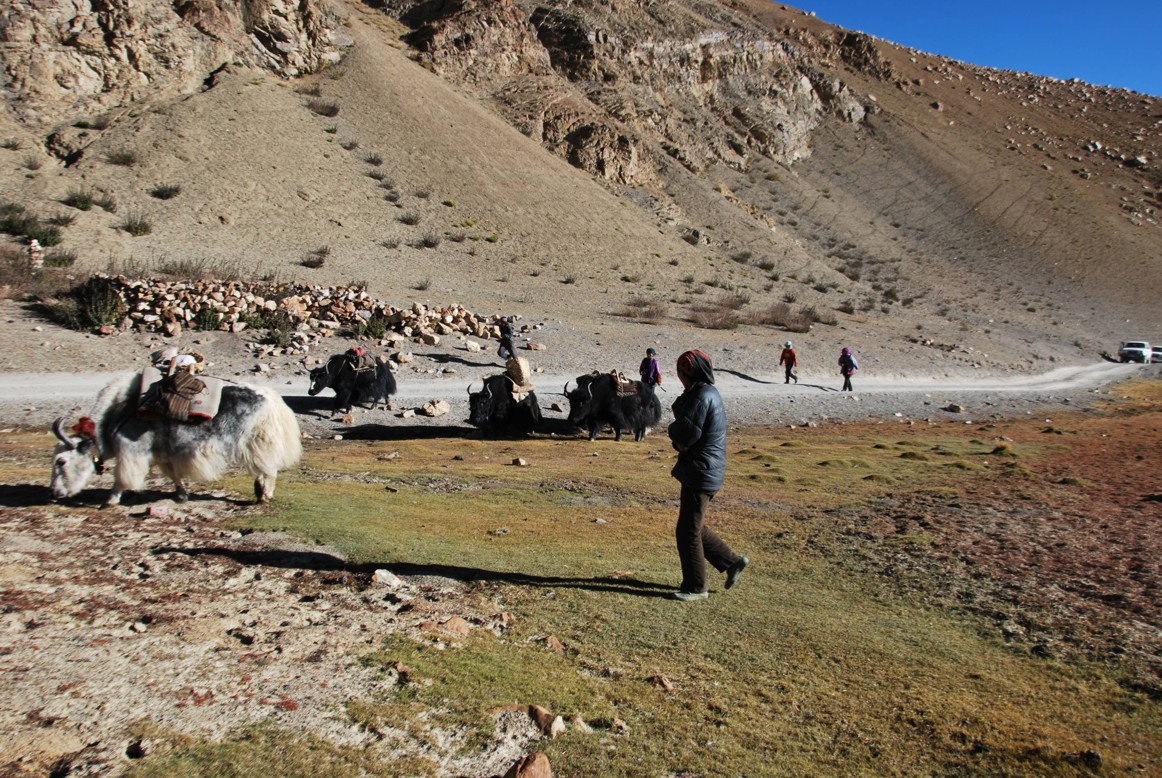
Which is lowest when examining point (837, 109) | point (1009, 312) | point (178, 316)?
point (178, 316)

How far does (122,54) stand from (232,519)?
38.4 metres

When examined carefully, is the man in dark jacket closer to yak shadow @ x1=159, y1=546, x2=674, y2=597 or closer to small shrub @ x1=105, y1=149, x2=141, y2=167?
yak shadow @ x1=159, y1=546, x2=674, y2=597

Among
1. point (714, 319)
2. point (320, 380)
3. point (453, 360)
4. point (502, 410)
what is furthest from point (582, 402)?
point (714, 319)

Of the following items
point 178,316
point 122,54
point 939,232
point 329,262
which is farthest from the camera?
point 939,232

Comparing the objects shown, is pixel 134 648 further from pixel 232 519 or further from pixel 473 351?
pixel 473 351

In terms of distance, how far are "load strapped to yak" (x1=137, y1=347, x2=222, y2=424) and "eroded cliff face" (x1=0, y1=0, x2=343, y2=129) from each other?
34.2m

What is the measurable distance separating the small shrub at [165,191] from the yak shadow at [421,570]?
98.5 ft

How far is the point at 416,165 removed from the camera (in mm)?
40312

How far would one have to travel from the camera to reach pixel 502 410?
14445mm

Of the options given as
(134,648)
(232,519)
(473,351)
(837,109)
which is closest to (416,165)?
(473,351)

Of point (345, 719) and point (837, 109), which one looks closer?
point (345, 719)

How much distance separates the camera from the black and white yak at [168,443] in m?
6.62

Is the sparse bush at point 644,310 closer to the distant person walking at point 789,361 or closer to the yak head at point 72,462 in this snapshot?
the distant person walking at point 789,361

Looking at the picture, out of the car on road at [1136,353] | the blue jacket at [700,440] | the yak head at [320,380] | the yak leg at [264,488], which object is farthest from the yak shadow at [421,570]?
the car on road at [1136,353]
